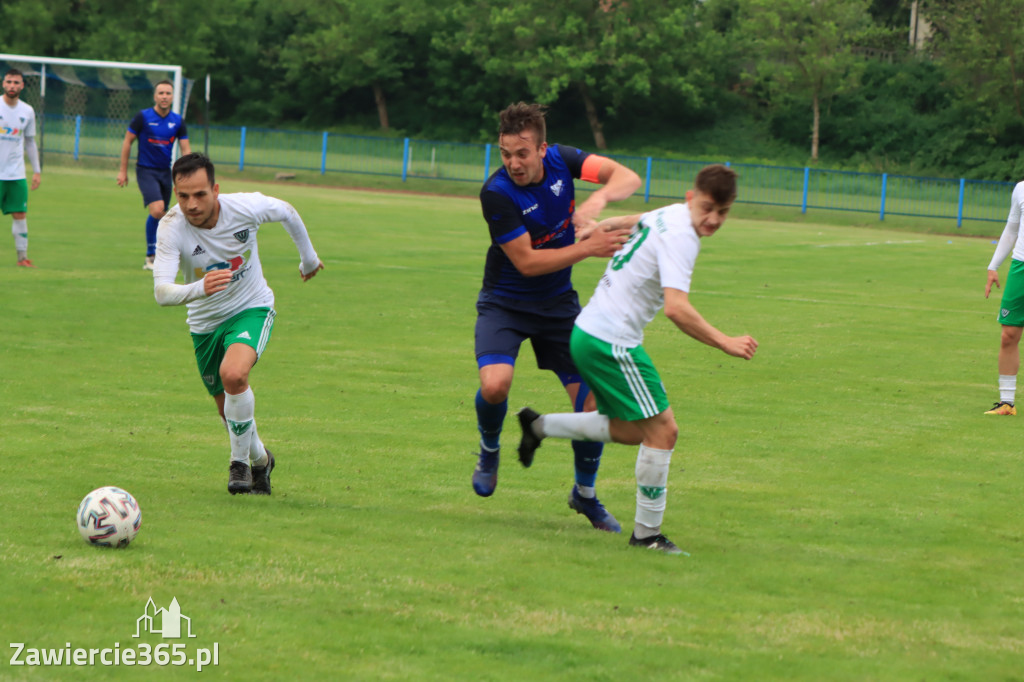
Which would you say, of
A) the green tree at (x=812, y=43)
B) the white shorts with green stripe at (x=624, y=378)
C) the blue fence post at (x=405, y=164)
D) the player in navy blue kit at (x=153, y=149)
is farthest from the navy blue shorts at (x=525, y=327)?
the green tree at (x=812, y=43)

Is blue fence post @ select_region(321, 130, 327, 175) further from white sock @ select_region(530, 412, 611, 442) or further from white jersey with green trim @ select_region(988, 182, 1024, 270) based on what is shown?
white sock @ select_region(530, 412, 611, 442)

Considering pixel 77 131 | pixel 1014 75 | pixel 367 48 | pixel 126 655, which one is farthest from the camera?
pixel 367 48

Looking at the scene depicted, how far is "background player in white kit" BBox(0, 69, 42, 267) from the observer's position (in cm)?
1633

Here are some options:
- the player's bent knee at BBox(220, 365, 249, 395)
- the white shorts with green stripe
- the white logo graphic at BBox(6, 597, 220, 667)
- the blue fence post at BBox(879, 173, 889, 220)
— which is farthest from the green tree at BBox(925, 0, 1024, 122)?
the white logo graphic at BBox(6, 597, 220, 667)

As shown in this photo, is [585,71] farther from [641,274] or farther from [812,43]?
[641,274]

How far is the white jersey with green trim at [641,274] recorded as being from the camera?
5.66m

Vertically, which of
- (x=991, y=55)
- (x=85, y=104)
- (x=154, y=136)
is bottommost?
(x=154, y=136)

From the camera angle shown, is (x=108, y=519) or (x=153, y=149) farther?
(x=153, y=149)

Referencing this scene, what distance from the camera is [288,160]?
48.2 m

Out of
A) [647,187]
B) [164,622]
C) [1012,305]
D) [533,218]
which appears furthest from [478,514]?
[647,187]

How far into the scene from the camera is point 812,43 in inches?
2293

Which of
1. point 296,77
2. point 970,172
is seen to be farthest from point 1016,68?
point 296,77

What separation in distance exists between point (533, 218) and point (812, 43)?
55.1m

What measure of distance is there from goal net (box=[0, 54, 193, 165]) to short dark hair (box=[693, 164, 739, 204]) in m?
38.2
